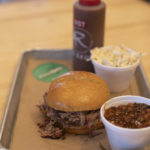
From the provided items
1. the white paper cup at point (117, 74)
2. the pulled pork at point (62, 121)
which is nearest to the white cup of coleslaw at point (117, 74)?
the white paper cup at point (117, 74)

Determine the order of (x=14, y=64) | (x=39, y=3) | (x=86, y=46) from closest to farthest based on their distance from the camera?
(x=86, y=46) → (x=14, y=64) → (x=39, y=3)

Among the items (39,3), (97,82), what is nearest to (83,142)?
(97,82)

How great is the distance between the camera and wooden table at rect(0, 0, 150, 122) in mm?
1461

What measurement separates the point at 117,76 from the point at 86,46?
0.21 meters

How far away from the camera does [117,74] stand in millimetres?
1107

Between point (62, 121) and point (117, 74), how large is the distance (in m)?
0.32

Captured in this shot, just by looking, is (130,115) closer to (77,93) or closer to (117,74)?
(77,93)

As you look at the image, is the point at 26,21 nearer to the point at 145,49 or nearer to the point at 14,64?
the point at 14,64

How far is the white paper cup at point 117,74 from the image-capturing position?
1092mm

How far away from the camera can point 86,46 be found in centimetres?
122

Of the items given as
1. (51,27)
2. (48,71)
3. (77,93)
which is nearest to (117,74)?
(77,93)

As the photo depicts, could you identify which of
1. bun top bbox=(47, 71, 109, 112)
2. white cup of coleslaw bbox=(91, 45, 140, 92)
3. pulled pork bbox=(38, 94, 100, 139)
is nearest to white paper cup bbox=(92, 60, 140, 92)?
white cup of coleslaw bbox=(91, 45, 140, 92)

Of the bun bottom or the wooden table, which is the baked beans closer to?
the bun bottom

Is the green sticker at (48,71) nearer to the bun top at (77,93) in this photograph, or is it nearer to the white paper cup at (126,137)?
the bun top at (77,93)
